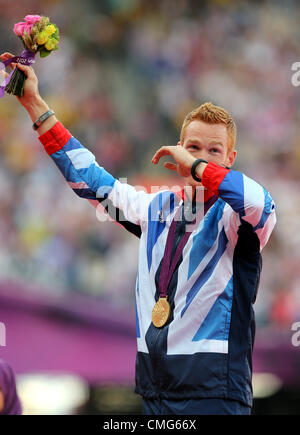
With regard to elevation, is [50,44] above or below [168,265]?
above

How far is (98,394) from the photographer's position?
5711mm

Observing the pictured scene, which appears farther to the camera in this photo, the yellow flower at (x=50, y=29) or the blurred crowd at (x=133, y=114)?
the blurred crowd at (x=133, y=114)

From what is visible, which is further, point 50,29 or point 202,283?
point 50,29

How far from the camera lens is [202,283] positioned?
2084 millimetres

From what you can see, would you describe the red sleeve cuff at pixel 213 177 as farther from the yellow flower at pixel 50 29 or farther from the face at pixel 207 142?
the yellow flower at pixel 50 29

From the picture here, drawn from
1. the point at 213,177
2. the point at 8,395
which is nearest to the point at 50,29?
the point at 213,177

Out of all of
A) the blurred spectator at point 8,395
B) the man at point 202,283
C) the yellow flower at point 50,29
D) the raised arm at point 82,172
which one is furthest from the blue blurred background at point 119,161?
the yellow flower at point 50,29

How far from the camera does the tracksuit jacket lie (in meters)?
2.01

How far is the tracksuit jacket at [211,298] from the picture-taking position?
6.60 ft

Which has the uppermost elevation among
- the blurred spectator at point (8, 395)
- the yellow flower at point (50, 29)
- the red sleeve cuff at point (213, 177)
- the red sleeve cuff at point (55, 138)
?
the yellow flower at point (50, 29)

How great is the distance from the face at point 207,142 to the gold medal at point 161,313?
15.7 inches

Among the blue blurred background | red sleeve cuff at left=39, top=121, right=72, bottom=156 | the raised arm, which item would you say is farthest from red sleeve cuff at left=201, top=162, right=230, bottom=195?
the blue blurred background

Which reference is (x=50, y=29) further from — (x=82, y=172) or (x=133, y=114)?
(x=133, y=114)

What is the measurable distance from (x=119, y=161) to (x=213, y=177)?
193 inches
